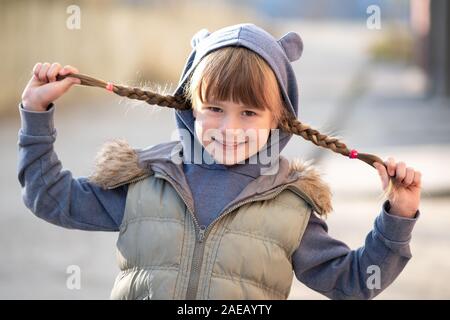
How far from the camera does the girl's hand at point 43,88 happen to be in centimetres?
254

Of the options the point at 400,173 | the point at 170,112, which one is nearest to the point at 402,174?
the point at 400,173

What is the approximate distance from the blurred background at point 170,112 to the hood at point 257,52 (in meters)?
0.17

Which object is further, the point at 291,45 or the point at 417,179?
the point at 291,45

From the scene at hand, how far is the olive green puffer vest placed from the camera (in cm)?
245

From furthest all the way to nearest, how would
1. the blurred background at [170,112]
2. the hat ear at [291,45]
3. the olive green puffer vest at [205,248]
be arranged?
the blurred background at [170,112] < the hat ear at [291,45] < the olive green puffer vest at [205,248]

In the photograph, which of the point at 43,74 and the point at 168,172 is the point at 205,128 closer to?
the point at 168,172

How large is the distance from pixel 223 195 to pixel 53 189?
486 mm

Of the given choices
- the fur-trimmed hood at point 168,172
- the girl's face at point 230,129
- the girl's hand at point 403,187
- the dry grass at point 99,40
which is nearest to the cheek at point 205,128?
the girl's face at point 230,129

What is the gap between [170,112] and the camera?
1380cm

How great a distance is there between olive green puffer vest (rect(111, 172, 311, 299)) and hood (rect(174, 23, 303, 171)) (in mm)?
166

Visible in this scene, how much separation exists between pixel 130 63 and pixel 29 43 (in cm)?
354

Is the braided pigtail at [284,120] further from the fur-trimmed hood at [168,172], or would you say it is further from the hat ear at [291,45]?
the hat ear at [291,45]

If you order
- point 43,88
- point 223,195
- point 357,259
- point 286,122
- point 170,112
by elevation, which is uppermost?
point 43,88

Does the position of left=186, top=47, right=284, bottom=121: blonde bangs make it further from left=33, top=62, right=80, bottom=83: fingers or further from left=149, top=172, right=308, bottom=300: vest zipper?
left=33, top=62, right=80, bottom=83: fingers
